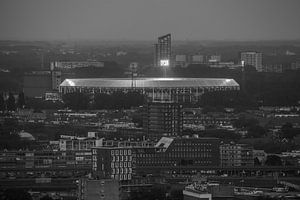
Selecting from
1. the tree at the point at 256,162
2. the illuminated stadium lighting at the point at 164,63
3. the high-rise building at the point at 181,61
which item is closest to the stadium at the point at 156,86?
the illuminated stadium lighting at the point at 164,63

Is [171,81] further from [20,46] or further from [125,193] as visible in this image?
[125,193]

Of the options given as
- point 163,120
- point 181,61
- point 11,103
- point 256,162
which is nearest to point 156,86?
point 11,103

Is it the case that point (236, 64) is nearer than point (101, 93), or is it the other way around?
point (101, 93)

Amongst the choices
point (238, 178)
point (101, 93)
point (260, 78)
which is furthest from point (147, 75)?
point (238, 178)

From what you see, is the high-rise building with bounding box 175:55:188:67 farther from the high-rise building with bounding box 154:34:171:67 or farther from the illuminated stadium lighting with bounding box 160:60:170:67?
the illuminated stadium lighting with bounding box 160:60:170:67

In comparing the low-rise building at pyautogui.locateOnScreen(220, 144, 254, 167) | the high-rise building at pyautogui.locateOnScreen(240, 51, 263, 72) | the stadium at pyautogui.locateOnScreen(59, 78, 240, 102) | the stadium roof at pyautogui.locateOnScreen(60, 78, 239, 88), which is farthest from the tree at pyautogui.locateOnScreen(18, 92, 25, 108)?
the high-rise building at pyautogui.locateOnScreen(240, 51, 263, 72)

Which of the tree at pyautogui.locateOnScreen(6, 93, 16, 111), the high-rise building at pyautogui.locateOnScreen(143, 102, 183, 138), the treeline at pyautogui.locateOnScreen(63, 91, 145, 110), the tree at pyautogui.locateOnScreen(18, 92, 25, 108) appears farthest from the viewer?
the treeline at pyautogui.locateOnScreen(63, 91, 145, 110)
